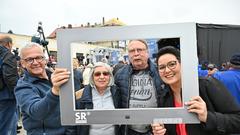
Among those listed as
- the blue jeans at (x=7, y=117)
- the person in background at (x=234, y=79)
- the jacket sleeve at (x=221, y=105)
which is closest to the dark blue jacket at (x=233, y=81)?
the person in background at (x=234, y=79)

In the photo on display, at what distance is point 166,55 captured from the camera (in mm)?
1481

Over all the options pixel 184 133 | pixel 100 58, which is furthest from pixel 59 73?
pixel 184 133

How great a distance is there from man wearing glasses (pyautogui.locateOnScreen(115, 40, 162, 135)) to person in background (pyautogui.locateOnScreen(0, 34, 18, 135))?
2.65 m

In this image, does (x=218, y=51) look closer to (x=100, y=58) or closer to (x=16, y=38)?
(x=100, y=58)

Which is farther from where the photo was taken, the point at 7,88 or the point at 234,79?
the point at 7,88

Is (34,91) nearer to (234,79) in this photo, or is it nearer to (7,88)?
(7,88)

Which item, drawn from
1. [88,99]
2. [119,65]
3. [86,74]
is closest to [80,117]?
[88,99]

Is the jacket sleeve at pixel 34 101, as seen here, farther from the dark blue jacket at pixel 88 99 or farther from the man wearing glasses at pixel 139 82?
the man wearing glasses at pixel 139 82

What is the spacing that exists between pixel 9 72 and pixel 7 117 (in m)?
0.60

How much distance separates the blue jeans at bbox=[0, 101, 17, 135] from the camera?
3967 millimetres

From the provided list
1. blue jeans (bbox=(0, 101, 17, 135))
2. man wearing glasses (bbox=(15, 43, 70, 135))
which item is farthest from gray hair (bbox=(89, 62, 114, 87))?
blue jeans (bbox=(0, 101, 17, 135))

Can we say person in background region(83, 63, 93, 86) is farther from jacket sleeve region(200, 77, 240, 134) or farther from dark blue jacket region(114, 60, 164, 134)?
jacket sleeve region(200, 77, 240, 134)

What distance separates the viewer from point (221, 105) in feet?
5.10

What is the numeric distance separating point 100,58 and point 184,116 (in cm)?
48
